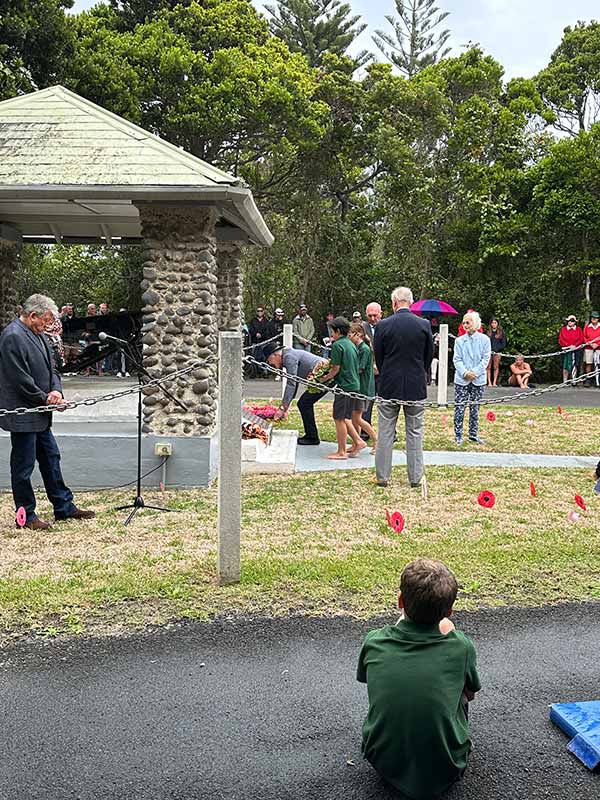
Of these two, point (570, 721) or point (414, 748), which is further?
point (570, 721)

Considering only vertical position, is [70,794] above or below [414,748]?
below

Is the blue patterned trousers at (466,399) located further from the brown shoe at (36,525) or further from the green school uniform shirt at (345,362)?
the brown shoe at (36,525)

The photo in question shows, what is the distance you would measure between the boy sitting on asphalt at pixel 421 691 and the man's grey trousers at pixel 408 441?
570cm

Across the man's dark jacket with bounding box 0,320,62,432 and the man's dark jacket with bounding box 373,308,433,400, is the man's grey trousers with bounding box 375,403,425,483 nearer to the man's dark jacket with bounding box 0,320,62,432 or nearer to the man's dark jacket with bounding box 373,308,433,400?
the man's dark jacket with bounding box 373,308,433,400

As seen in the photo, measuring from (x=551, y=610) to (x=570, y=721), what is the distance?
1.66m

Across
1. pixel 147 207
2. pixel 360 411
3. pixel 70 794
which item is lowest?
pixel 70 794

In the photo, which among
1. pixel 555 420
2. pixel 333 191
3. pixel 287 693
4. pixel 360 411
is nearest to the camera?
pixel 287 693

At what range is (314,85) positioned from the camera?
86.9 feet

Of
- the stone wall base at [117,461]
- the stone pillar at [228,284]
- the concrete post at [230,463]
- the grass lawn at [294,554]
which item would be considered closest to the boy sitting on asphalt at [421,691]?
the grass lawn at [294,554]

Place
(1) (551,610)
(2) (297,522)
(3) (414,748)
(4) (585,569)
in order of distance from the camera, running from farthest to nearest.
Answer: (2) (297,522), (4) (585,569), (1) (551,610), (3) (414,748)

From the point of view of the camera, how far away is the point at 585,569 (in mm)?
6195

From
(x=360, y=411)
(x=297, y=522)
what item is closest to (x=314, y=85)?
(x=360, y=411)

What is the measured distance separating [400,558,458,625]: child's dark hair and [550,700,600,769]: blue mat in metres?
0.90

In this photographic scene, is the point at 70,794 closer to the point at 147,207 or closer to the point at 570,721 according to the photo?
the point at 570,721
